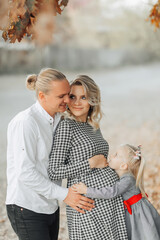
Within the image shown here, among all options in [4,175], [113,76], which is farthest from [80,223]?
[113,76]

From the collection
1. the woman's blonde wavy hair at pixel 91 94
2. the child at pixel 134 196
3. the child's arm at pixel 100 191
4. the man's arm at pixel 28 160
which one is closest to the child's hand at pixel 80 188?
the child's arm at pixel 100 191

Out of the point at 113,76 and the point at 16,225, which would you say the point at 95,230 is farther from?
the point at 113,76

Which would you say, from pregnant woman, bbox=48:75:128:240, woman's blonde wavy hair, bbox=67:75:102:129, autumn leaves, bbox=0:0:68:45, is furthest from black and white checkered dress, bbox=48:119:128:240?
autumn leaves, bbox=0:0:68:45

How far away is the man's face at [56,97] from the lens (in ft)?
8.69

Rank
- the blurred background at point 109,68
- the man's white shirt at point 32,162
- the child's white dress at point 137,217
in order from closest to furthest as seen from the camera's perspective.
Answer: the man's white shirt at point 32,162, the child's white dress at point 137,217, the blurred background at point 109,68

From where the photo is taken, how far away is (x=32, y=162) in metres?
2.49

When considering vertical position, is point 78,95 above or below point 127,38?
below

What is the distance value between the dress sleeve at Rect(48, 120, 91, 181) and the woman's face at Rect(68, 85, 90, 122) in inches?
8.2

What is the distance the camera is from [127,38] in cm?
3447

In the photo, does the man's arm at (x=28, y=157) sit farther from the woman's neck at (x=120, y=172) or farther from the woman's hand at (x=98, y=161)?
the woman's neck at (x=120, y=172)

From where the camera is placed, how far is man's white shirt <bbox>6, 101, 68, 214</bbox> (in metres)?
2.48

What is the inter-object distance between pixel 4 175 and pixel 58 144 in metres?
4.84

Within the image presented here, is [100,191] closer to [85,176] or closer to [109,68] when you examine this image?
[85,176]

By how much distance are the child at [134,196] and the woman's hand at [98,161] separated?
0.11 m
